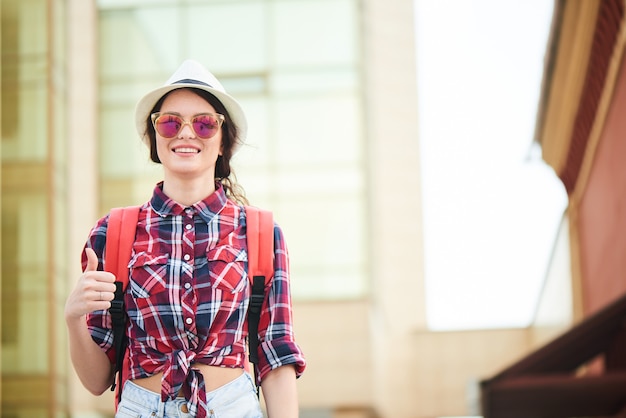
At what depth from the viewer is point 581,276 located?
17.3 metres

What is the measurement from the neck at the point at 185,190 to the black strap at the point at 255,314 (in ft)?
1.10

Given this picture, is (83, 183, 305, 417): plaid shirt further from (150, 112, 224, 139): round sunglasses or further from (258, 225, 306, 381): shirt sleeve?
(150, 112, 224, 139): round sunglasses

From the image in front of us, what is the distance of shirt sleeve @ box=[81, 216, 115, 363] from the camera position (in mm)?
4215

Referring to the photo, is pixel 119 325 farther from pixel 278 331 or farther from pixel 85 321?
pixel 278 331

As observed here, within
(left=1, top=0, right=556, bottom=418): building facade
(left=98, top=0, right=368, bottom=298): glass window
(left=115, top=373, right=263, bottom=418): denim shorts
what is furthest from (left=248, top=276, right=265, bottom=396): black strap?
(left=98, top=0, right=368, bottom=298): glass window

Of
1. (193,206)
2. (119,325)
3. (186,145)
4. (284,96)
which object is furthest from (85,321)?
(284,96)

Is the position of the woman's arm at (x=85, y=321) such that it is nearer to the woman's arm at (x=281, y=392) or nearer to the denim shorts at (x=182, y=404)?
the denim shorts at (x=182, y=404)

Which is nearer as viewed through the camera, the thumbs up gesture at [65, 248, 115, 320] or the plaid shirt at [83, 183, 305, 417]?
the thumbs up gesture at [65, 248, 115, 320]

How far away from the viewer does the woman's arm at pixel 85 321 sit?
3932 mm

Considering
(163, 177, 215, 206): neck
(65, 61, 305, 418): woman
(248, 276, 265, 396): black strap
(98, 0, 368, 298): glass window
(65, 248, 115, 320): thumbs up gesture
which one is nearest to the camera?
(65, 248, 115, 320): thumbs up gesture

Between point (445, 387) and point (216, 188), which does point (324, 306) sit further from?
point (216, 188)

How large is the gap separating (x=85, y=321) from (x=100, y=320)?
0.57 ft

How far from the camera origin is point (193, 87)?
170 inches

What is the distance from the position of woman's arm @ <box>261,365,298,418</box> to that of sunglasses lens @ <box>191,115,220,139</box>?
759mm
